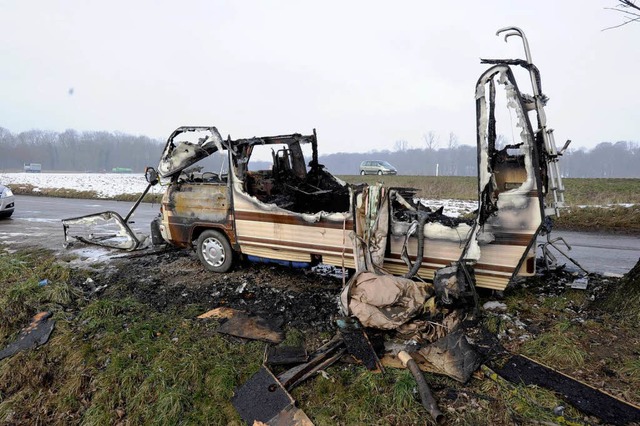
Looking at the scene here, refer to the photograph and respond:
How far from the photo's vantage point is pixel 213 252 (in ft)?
19.7

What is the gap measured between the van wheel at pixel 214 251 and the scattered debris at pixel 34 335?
2.17 metres

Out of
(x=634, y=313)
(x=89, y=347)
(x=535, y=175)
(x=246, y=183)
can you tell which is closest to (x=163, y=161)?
(x=246, y=183)

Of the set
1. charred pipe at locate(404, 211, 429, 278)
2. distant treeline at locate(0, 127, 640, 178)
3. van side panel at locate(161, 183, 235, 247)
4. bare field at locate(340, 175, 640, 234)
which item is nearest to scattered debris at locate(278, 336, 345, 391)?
charred pipe at locate(404, 211, 429, 278)

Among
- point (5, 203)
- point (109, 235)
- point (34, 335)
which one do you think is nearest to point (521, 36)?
point (34, 335)

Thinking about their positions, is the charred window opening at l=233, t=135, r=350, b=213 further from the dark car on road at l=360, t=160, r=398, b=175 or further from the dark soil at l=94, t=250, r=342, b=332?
the dark car on road at l=360, t=160, r=398, b=175

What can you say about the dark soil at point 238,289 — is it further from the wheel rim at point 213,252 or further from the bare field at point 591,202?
the bare field at point 591,202

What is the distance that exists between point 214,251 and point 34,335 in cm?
249

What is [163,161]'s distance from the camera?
625cm

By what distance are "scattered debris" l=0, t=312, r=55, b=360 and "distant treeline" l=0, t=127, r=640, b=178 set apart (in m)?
72.1

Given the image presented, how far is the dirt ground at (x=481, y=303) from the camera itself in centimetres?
312

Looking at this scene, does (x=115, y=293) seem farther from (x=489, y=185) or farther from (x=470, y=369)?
(x=489, y=185)

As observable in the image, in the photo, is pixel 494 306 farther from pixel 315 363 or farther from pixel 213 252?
A: pixel 213 252

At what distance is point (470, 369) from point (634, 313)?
2.04 m

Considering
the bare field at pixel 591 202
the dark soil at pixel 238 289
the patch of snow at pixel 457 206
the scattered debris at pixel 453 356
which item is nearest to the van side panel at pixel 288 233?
the dark soil at pixel 238 289
